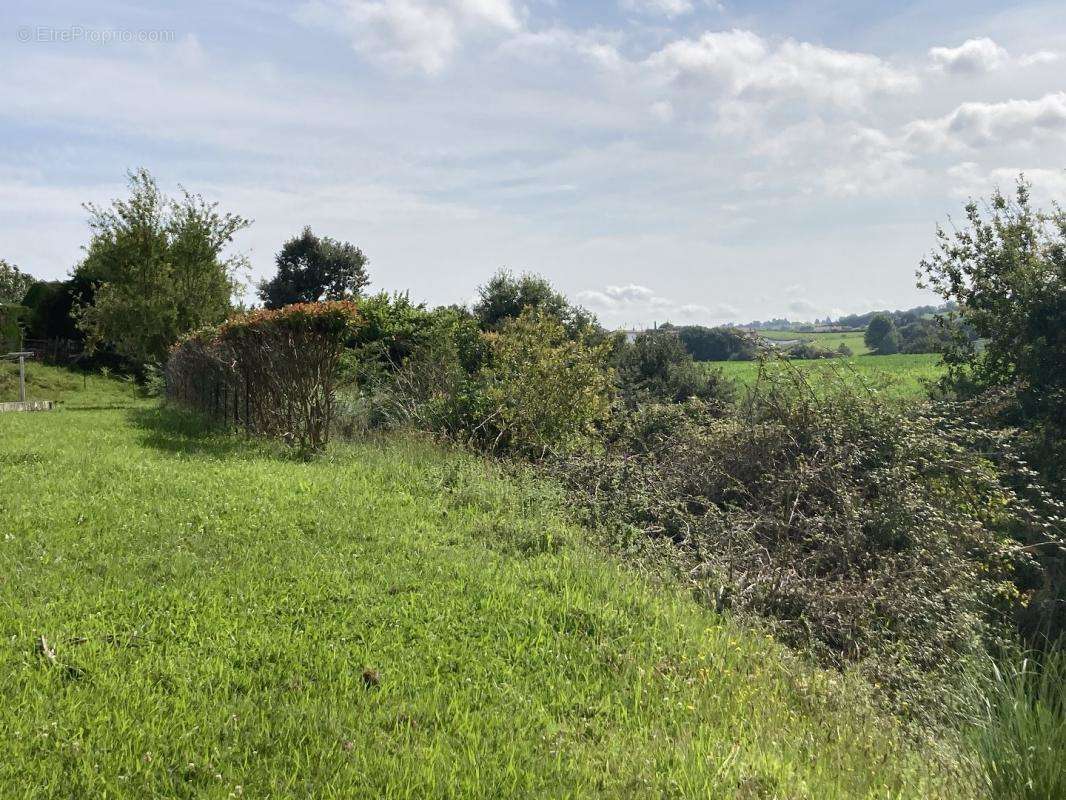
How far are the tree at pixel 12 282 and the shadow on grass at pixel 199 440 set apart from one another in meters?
47.5

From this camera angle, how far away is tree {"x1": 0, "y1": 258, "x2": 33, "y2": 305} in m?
53.3

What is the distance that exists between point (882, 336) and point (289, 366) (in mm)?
39160

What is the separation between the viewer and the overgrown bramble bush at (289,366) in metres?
10.7

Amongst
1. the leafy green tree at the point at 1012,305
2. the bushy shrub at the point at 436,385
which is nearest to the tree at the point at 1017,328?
the leafy green tree at the point at 1012,305

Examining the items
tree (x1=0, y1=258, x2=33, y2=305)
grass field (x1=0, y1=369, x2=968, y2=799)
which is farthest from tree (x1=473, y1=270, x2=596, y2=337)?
tree (x1=0, y1=258, x2=33, y2=305)

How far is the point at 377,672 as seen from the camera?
411 centimetres

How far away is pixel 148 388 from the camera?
88.7ft

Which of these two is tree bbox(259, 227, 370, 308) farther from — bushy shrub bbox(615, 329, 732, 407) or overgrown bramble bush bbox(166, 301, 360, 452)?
overgrown bramble bush bbox(166, 301, 360, 452)

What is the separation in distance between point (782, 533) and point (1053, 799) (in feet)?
14.2

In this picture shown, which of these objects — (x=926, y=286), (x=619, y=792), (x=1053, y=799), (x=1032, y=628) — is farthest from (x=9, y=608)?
(x=926, y=286)

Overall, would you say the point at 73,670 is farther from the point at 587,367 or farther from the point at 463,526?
the point at 587,367

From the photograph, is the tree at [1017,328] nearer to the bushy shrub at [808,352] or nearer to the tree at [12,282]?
the bushy shrub at [808,352]

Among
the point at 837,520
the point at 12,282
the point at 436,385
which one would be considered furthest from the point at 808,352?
the point at 12,282

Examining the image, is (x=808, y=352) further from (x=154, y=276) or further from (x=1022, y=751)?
(x=154, y=276)
